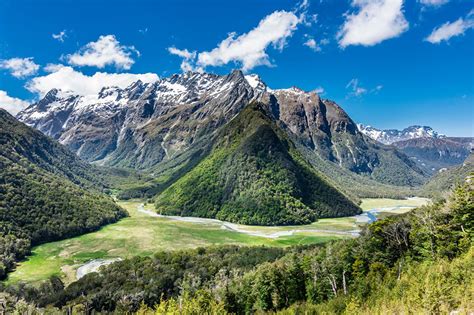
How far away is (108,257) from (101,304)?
72.6 meters

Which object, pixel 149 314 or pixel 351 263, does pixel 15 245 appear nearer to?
pixel 149 314

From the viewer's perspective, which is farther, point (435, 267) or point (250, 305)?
point (250, 305)

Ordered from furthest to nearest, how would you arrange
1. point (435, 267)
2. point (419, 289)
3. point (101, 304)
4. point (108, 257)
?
1. point (108, 257)
2. point (101, 304)
3. point (435, 267)
4. point (419, 289)

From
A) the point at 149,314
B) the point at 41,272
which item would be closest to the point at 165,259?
the point at 41,272

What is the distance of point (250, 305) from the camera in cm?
10312

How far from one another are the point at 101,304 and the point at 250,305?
50.4 meters

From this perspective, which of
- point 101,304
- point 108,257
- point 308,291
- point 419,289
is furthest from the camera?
point 108,257

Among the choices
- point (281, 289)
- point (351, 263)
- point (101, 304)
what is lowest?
point (101, 304)

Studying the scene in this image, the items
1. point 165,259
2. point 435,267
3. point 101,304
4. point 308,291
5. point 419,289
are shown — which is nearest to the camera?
point 419,289

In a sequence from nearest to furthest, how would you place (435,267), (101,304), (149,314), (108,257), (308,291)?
(435,267), (149,314), (308,291), (101,304), (108,257)

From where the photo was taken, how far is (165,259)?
508 feet

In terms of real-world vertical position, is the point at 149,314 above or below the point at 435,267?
below

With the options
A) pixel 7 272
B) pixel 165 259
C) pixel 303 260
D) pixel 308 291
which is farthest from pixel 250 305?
pixel 7 272

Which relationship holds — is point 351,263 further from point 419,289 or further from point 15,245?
point 15,245
